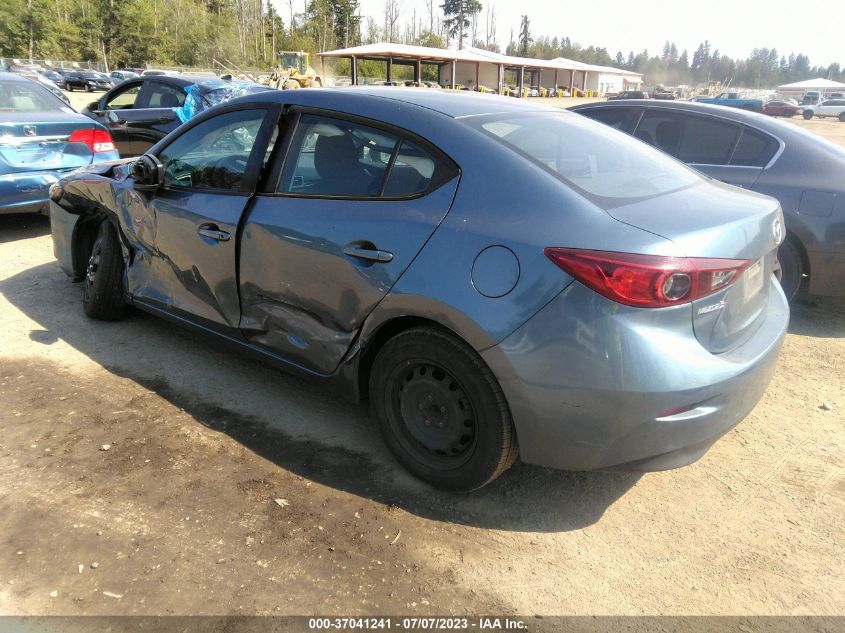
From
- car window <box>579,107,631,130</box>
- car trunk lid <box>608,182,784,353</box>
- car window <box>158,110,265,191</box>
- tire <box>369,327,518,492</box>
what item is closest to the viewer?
car trunk lid <box>608,182,784,353</box>

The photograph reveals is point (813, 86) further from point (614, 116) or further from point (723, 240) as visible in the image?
point (723, 240)

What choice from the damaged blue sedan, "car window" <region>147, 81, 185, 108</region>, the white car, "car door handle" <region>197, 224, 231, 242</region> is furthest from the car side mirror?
the white car

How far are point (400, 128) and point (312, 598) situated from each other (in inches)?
76.5

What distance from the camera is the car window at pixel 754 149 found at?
491 cm

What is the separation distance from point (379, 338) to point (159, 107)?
7.91 meters

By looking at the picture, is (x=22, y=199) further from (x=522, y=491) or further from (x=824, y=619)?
(x=824, y=619)

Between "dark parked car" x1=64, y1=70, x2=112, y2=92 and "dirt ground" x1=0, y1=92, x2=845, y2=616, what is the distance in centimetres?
5131

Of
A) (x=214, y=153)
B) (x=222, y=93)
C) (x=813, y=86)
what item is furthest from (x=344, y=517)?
(x=813, y=86)

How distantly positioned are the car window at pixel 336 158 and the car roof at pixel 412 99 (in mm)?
116

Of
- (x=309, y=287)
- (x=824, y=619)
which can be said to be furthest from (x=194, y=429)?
(x=824, y=619)

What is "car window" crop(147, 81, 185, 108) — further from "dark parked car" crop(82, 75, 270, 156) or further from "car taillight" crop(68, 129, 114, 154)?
"car taillight" crop(68, 129, 114, 154)

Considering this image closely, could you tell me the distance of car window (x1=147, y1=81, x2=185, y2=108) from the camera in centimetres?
909

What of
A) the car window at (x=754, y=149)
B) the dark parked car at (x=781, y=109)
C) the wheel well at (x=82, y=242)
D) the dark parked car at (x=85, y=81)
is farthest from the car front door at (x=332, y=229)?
the dark parked car at (x=781, y=109)

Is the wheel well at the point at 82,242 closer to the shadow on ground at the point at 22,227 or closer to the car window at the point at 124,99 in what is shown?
the shadow on ground at the point at 22,227
